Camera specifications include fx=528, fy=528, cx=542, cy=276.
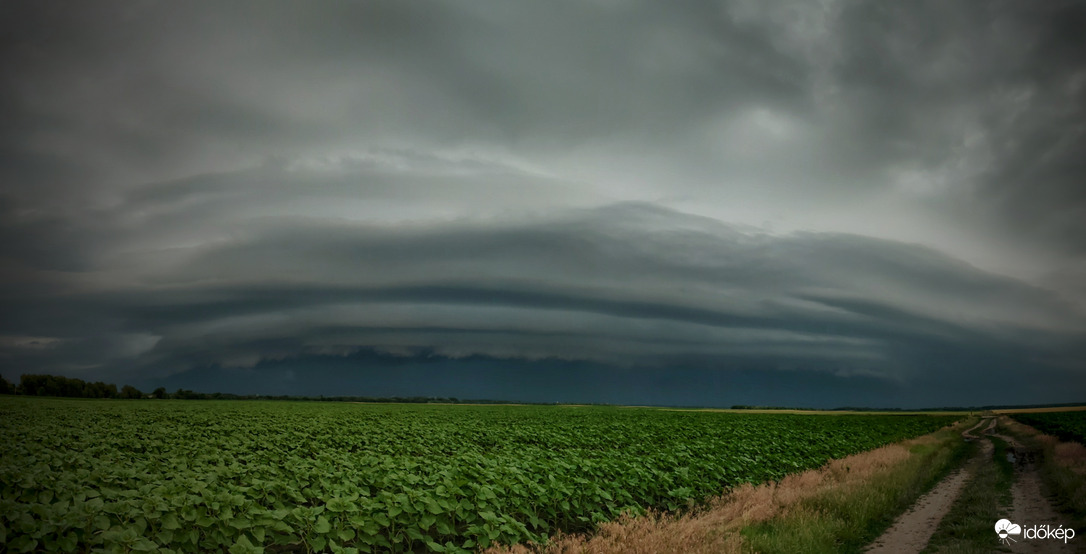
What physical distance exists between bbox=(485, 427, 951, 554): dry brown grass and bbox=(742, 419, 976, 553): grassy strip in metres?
0.24

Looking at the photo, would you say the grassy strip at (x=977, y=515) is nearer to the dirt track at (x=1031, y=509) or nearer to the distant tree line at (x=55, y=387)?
the dirt track at (x=1031, y=509)

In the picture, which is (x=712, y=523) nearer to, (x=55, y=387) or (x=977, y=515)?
(x=977, y=515)

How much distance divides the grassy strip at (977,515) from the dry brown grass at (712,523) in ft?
9.29

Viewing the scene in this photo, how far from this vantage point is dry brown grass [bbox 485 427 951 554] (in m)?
9.78

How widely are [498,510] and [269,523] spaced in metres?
4.41

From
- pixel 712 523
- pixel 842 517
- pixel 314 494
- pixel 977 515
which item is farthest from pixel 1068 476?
pixel 314 494

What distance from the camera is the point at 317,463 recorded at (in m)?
14.9

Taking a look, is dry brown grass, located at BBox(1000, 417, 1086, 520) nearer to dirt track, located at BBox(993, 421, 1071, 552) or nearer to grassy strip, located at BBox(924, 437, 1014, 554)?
dirt track, located at BBox(993, 421, 1071, 552)

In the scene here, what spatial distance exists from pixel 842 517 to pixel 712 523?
5.41m

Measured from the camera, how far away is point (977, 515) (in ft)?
53.8

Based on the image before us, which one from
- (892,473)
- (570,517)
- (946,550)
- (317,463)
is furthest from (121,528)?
(892,473)

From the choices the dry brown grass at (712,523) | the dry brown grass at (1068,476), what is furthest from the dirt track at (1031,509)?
the dry brown grass at (712,523)

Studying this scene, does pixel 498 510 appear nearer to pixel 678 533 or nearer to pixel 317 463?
pixel 678 533

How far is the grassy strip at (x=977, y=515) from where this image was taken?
1292 centimetres
